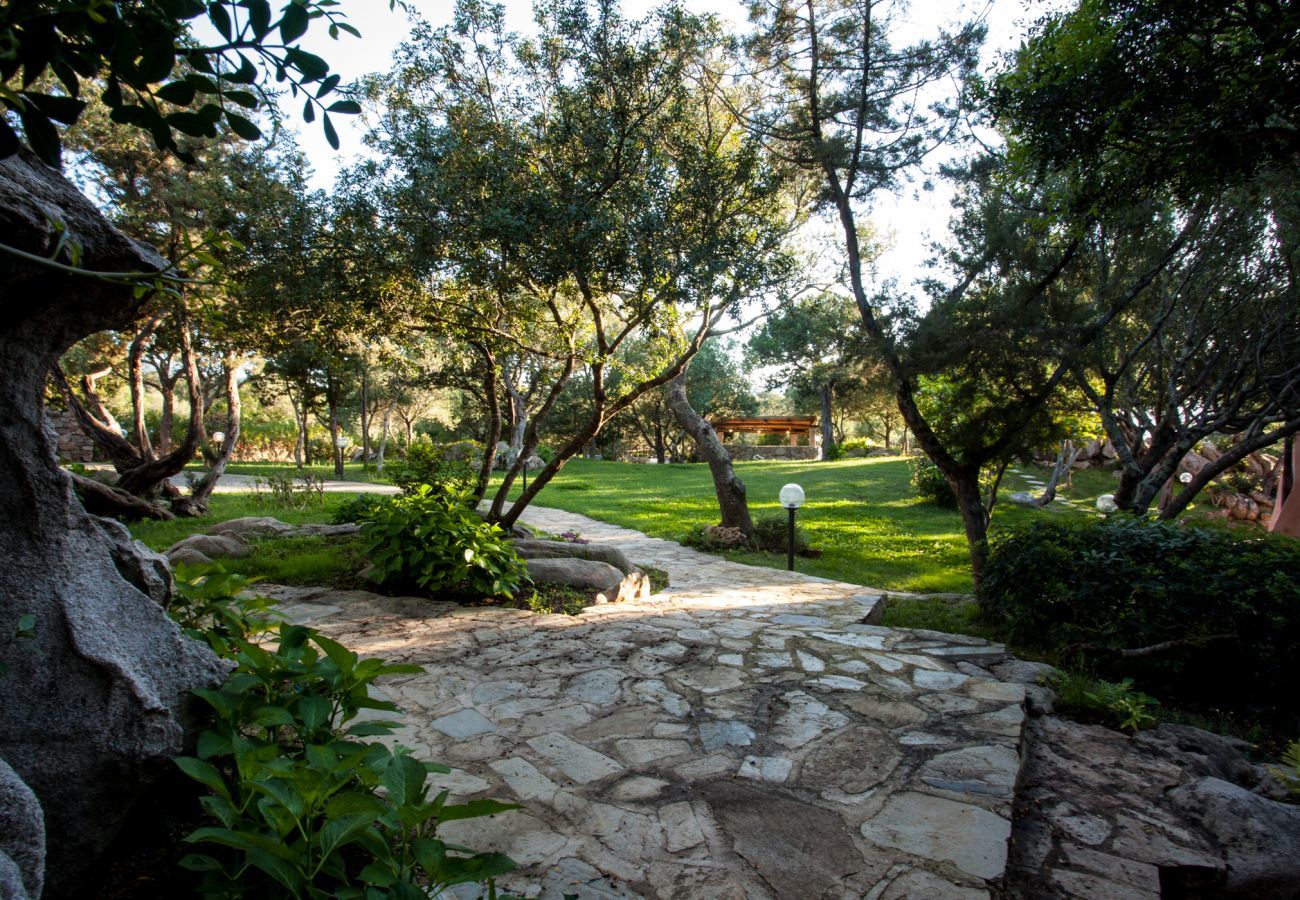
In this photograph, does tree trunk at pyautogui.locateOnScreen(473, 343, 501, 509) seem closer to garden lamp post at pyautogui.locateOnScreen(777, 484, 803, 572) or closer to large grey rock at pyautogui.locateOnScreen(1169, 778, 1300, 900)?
garden lamp post at pyautogui.locateOnScreen(777, 484, 803, 572)

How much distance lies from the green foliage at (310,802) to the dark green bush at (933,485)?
49.2ft

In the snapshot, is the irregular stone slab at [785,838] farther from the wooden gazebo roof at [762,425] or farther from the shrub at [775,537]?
the wooden gazebo roof at [762,425]

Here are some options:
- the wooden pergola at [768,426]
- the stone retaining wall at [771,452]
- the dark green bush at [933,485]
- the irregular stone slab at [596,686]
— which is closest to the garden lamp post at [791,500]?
the irregular stone slab at [596,686]

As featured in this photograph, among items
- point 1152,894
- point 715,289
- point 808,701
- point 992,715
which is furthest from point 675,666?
point 715,289

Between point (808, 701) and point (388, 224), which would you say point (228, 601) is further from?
point (388, 224)

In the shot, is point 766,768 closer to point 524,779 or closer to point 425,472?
point 524,779

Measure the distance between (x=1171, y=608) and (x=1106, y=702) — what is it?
4.49 feet

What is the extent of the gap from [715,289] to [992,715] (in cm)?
387

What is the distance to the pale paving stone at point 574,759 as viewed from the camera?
2.93 meters

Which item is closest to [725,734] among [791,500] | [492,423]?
[492,423]

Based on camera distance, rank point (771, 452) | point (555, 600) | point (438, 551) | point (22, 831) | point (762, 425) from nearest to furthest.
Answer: point (22, 831), point (438, 551), point (555, 600), point (762, 425), point (771, 452)

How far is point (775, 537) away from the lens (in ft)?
37.9

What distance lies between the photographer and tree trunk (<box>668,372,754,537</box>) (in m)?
11.6

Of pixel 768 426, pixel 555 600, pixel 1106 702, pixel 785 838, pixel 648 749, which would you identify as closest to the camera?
pixel 785 838
